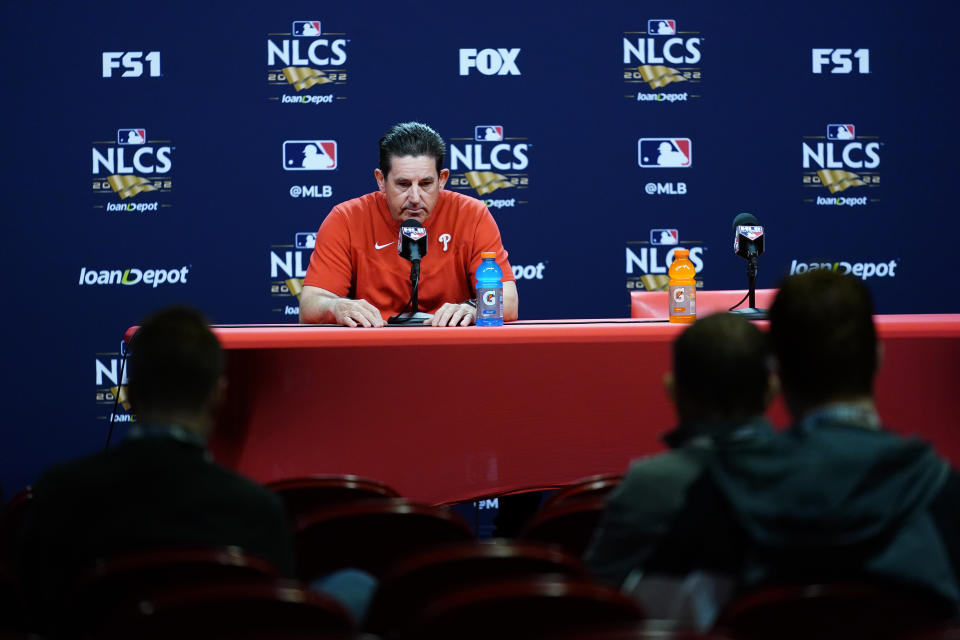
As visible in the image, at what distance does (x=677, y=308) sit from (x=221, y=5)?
126 inches

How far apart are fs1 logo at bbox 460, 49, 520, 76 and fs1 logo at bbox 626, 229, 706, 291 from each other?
111cm

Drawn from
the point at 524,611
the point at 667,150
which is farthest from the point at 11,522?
the point at 667,150

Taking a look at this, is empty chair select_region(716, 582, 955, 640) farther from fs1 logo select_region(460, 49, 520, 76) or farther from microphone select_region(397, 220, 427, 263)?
fs1 logo select_region(460, 49, 520, 76)

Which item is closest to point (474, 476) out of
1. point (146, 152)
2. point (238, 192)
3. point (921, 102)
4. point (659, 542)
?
point (659, 542)

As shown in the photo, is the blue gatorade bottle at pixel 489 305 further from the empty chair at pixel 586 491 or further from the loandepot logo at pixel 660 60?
the loandepot logo at pixel 660 60

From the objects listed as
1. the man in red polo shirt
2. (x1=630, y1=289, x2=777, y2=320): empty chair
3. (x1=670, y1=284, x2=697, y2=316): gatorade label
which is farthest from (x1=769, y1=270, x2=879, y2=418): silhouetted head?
the man in red polo shirt

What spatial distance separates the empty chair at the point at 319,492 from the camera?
2.07 metres

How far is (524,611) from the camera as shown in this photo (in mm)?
1168

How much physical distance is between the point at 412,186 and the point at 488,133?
1.57 meters

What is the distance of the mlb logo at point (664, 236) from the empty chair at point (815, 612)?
12.9 ft

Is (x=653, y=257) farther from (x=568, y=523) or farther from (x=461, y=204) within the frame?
(x=568, y=523)

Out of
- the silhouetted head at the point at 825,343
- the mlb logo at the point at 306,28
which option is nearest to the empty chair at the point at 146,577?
the silhouetted head at the point at 825,343

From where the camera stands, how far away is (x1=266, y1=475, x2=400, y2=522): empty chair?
207 centimetres

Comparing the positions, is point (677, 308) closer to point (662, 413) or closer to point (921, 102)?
point (662, 413)
